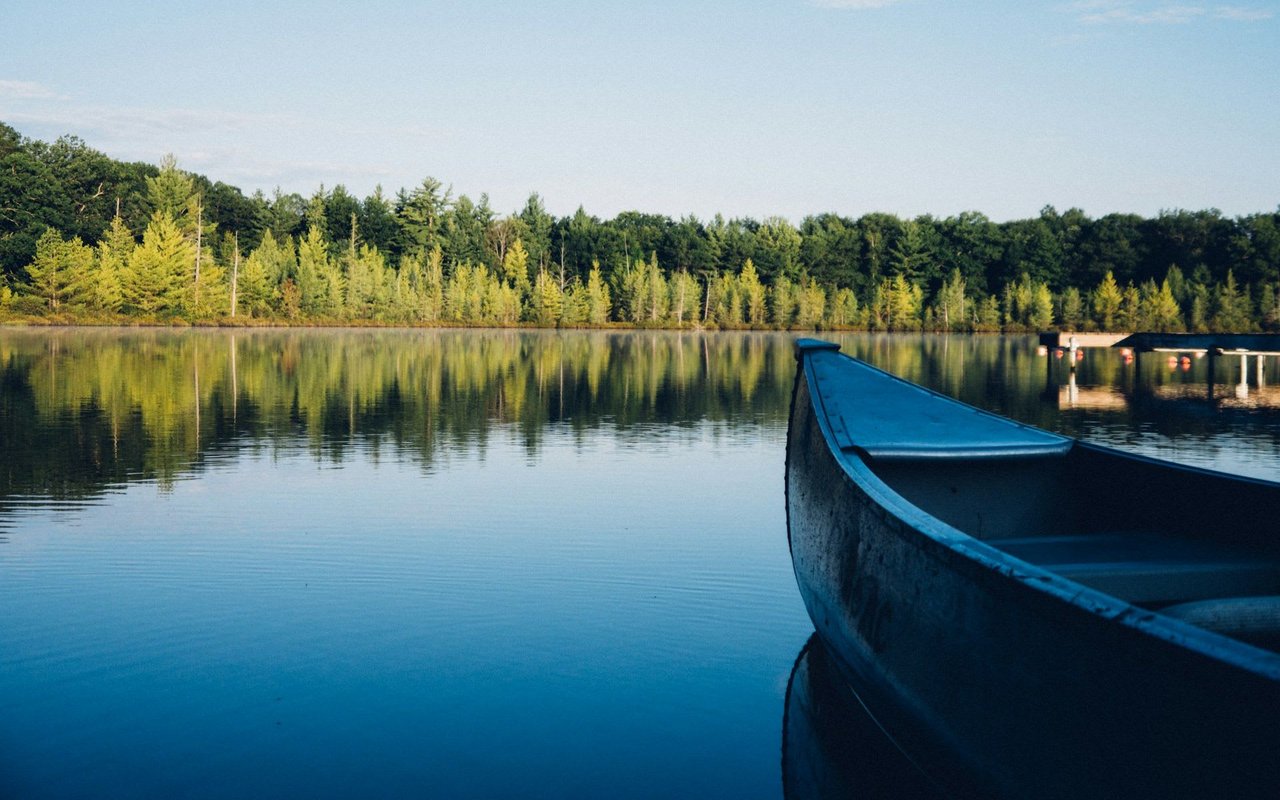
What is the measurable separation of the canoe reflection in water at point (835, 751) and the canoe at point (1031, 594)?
9.9 inches

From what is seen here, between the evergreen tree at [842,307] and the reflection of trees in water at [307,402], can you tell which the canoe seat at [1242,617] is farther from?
the evergreen tree at [842,307]

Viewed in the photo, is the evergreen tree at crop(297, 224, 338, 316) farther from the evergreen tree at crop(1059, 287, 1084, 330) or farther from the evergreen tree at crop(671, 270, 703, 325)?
the evergreen tree at crop(1059, 287, 1084, 330)

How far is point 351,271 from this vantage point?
8456 centimetres

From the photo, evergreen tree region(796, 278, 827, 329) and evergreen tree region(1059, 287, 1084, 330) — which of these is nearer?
evergreen tree region(1059, 287, 1084, 330)

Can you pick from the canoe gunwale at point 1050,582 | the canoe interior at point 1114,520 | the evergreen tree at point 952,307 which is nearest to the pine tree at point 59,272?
the evergreen tree at point 952,307

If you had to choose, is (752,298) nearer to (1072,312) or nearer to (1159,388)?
(1072,312)

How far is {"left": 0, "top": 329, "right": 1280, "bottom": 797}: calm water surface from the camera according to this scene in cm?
515

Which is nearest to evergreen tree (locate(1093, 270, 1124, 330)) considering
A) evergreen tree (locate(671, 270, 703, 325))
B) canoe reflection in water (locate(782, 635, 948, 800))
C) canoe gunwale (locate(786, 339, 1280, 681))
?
evergreen tree (locate(671, 270, 703, 325))

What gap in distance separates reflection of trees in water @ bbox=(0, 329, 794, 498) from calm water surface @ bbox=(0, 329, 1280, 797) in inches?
5.5

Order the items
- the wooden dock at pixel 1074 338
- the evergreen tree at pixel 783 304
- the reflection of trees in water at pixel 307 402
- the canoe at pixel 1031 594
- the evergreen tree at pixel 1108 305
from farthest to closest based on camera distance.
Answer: the evergreen tree at pixel 783 304 < the evergreen tree at pixel 1108 305 < the wooden dock at pixel 1074 338 < the reflection of trees in water at pixel 307 402 < the canoe at pixel 1031 594

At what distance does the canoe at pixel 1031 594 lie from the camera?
2.80m

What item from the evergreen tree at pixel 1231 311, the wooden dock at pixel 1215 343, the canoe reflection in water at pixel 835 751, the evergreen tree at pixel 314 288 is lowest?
the canoe reflection in water at pixel 835 751

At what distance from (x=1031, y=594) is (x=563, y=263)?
333 ft

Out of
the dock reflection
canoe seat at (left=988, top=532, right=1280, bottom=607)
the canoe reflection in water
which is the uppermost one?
canoe seat at (left=988, top=532, right=1280, bottom=607)
